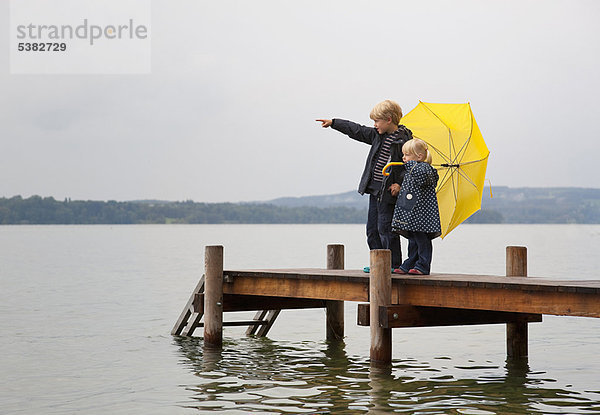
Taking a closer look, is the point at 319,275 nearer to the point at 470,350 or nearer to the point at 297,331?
the point at 470,350

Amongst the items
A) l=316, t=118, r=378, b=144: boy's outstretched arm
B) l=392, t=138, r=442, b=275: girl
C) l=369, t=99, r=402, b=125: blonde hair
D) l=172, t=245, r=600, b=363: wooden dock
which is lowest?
l=172, t=245, r=600, b=363: wooden dock

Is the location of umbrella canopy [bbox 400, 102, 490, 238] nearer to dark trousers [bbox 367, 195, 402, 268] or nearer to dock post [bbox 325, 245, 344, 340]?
dark trousers [bbox 367, 195, 402, 268]

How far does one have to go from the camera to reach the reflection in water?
9125mm

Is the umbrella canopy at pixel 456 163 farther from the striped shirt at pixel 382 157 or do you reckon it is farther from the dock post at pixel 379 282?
the dock post at pixel 379 282

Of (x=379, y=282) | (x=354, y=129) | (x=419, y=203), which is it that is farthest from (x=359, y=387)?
(x=354, y=129)

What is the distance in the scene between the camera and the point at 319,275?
10.8m

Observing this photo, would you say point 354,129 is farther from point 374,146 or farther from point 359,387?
point 359,387

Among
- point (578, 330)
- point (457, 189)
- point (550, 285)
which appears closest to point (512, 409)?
point (550, 285)

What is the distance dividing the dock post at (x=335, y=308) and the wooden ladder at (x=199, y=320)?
819 mm

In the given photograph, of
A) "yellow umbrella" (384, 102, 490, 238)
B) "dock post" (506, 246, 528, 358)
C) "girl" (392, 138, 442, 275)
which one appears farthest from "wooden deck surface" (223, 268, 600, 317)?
"dock post" (506, 246, 528, 358)

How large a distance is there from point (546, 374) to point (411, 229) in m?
2.83

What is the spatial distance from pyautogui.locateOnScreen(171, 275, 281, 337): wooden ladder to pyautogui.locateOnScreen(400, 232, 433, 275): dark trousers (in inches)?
137

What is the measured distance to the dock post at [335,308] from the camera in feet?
44.5

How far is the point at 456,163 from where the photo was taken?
36.7 ft
